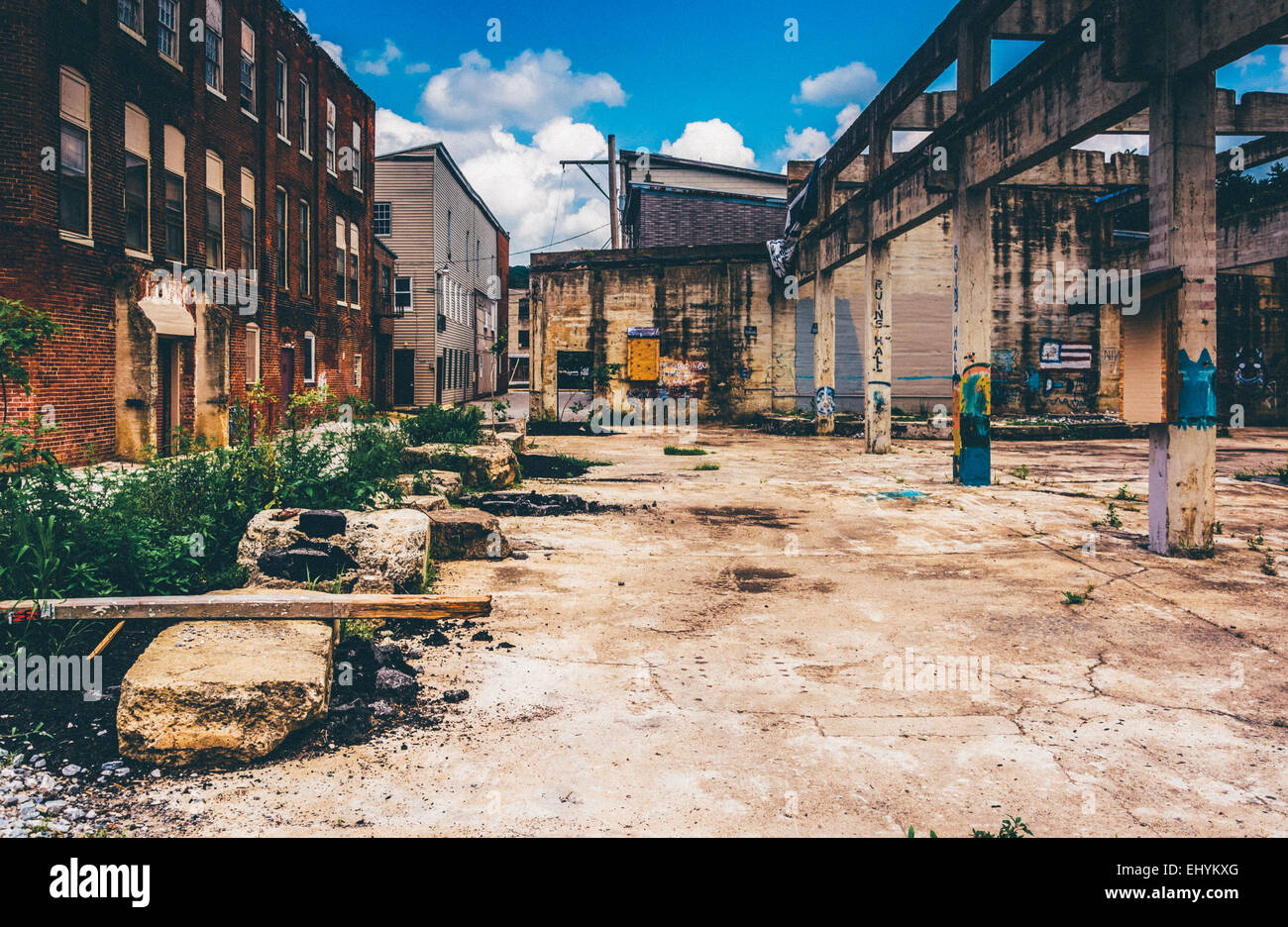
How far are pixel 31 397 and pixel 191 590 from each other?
7.89 metres

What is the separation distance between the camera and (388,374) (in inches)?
1282

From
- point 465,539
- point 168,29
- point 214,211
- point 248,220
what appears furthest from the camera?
point 248,220

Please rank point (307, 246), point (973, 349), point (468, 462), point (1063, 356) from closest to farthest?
point (468, 462) < point (973, 349) < point (307, 246) < point (1063, 356)

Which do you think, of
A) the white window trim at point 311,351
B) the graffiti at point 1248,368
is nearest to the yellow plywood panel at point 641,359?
the white window trim at point 311,351

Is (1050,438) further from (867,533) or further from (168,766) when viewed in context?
(168,766)

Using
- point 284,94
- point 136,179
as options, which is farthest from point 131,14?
point 284,94

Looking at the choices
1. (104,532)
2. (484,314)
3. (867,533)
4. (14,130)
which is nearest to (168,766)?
(104,532)

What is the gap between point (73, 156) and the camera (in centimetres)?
1192

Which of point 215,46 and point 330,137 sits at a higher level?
point 330,137

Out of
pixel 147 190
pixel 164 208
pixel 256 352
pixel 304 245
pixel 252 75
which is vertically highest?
pixel 252 75

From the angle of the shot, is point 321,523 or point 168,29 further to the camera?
point 168,29

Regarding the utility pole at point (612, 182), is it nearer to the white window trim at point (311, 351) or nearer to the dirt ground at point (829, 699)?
the white window trim at point (311, 351)

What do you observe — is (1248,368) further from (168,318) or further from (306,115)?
(168,318)

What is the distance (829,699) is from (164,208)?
15202mm
